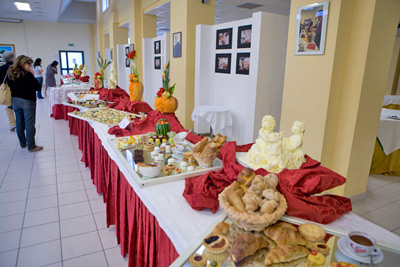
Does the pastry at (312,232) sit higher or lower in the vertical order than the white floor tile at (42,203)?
higher

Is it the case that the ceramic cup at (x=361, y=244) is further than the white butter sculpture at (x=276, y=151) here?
No

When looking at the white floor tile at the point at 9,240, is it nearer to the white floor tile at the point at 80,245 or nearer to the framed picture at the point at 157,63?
the white floor tile at the point at 80,245

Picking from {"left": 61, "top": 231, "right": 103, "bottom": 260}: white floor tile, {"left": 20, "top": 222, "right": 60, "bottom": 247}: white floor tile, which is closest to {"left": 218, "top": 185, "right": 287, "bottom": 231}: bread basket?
{"left": 61, "top": 231, "right": 103, "bottom": 260}: white floor tile

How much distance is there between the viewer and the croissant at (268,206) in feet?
3.59

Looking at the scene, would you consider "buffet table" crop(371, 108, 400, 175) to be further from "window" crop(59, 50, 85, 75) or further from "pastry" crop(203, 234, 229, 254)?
"window" crop(59, 50, 85, 75)

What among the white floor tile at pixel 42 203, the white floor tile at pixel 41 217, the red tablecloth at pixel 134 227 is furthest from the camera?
the white floor tile at pixel 42 203

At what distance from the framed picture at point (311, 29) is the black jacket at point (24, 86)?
3.82 metres

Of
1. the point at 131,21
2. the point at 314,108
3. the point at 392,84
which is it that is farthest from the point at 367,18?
the point at 392,84

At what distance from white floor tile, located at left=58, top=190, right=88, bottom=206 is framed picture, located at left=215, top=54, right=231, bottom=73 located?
3.14 m

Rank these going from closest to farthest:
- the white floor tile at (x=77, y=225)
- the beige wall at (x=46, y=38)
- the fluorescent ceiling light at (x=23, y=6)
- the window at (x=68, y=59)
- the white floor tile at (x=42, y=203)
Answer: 1. the white floor tile at (x=77, y=225)
2. the white floor tile at (x=42, y=203)
3. the fluorescent ceiling light at (x=23, y=6)
4. the beige wall at (x=46, y=38)
5. the window at (x=68, y=59)

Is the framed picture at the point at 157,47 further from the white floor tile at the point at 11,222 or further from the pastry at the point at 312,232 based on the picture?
the pastry at the point at 312,232

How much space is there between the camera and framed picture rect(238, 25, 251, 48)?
4309mm

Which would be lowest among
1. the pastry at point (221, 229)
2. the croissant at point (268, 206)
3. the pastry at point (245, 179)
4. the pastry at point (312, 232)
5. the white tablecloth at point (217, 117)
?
the white tablecloth at point (217, 117)

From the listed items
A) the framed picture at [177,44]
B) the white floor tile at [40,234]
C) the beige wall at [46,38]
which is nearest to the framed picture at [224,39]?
the framed picture at [177,44]
